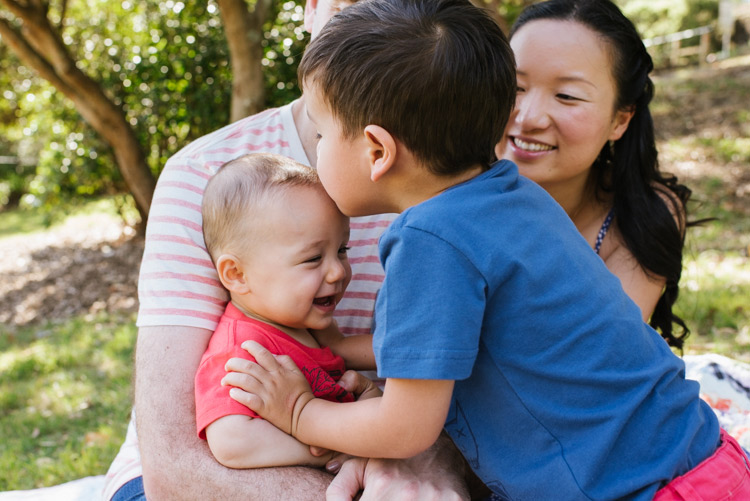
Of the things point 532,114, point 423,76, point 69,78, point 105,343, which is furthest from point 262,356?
point 69,78

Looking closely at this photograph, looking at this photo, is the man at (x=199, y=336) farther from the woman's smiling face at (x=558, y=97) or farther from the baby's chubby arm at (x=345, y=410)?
the woman's smiling face at (x=558, y=97)

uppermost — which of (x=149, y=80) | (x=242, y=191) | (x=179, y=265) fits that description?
(x=242, y=191)

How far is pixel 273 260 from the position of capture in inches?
80.7

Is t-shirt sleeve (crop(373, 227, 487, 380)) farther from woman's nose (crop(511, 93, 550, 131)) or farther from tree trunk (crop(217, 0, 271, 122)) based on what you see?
tree trunk (crop(217, 0, 271, 122))

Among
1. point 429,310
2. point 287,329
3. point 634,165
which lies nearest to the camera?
point 429,310

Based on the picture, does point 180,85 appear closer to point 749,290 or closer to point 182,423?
point 749,290

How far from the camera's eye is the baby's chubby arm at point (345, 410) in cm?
166

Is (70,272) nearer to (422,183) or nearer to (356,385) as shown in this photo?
(356,385)

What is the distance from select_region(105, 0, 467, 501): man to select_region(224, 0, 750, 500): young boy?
0.16 m

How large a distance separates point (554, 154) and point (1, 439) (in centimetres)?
432

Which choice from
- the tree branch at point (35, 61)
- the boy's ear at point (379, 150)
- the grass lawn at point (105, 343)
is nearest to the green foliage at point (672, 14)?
the grass lawn at point (105, 343)

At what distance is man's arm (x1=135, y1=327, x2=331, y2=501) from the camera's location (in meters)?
1.93

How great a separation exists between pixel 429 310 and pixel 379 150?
0.41m

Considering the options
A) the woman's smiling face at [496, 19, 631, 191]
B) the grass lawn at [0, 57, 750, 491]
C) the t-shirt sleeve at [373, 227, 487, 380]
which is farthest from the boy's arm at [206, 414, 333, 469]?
the grass lawn at [0, 57, 750, 491]
